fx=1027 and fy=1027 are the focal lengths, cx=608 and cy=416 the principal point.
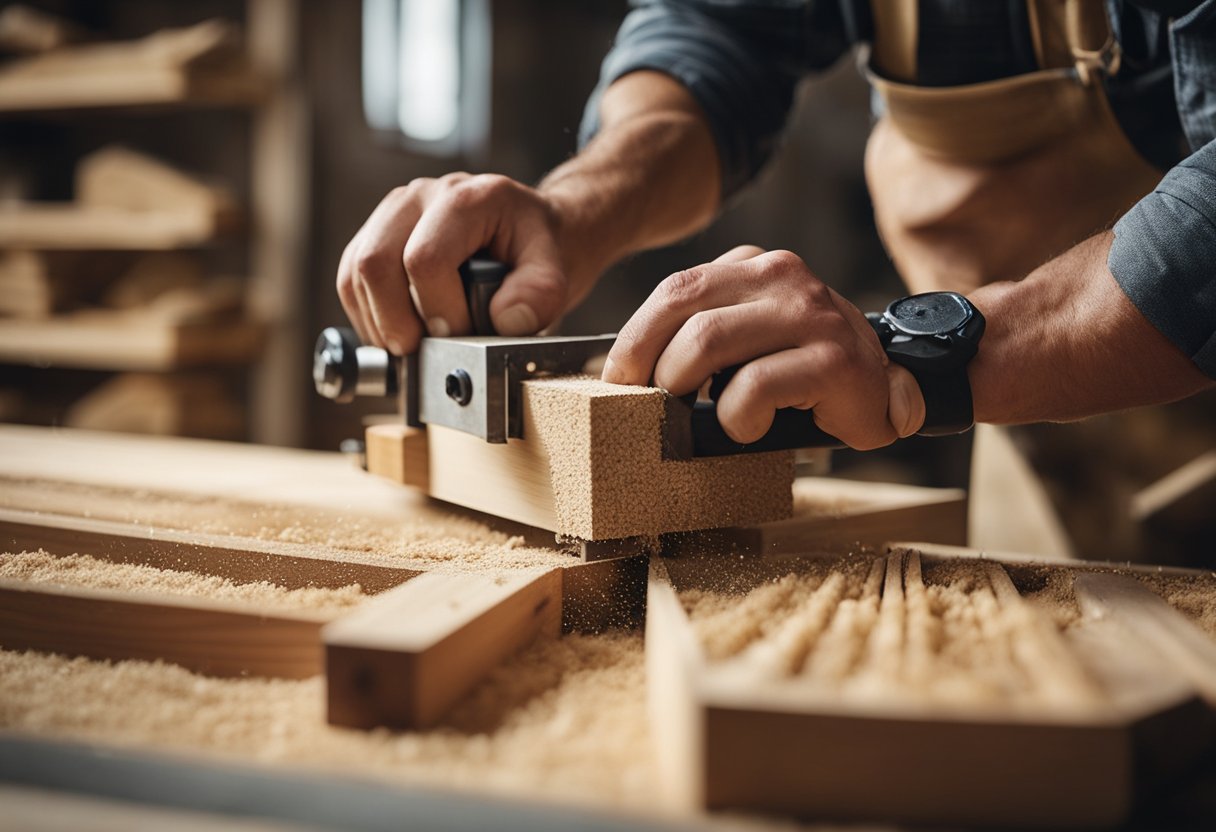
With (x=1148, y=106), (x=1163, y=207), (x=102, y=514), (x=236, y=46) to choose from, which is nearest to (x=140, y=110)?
(x=236, y=46)

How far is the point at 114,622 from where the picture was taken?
0.80 metres

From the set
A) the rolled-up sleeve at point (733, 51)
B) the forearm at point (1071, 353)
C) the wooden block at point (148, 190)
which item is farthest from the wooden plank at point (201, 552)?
the wooden block at point (148, 190)

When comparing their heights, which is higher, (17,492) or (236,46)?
(236,46)

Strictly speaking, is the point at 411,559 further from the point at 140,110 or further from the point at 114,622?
the point at 140,110

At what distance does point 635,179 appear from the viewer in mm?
1615

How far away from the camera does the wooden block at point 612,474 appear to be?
89cm

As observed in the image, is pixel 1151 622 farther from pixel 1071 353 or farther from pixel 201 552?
pixel 201 552

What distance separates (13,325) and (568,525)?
10.3 ft

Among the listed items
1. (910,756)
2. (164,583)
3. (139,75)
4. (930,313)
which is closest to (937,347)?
(930,313)

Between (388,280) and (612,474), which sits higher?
(388,280)

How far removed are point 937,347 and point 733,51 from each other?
0.94m

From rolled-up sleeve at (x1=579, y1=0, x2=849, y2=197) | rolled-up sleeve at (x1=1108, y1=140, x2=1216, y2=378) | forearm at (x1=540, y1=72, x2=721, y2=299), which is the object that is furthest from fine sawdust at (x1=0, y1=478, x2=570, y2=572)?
rolled-up sleeve at (x1=579, y1=0, x2=849, y2=197)

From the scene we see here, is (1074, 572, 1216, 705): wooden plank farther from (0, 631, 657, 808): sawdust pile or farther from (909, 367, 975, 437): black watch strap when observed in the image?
(0, 631, 657, 808): sawdust pile

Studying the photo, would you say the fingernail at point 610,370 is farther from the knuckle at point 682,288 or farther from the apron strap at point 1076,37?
the apron strap at point 1076,37
